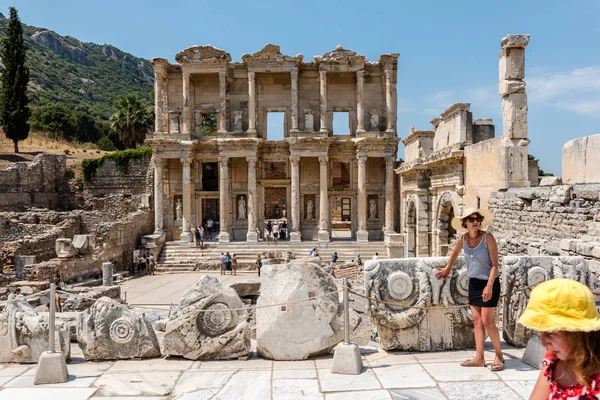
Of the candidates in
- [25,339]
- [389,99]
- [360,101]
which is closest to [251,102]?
[360,101]

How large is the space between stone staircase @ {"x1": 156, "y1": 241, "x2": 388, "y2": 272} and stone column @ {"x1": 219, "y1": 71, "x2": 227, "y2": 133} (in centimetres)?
667

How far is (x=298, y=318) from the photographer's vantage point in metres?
5.43

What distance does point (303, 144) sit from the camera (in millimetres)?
26500

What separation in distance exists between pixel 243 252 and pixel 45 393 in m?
20.2

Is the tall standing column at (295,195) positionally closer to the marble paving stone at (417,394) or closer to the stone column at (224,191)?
the stone column at (224,191)

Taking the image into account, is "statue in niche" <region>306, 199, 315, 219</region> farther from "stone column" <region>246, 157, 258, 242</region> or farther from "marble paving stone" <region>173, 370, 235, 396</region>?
"marble paving stone" <region>173, 370, 235, 396</region>

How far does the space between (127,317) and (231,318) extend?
1272 mm

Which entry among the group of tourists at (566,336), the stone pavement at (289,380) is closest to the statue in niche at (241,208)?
the stone pavement at (289,380)

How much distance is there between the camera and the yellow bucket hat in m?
2.13

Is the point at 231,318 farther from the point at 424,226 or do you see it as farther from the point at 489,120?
the point at 424,226

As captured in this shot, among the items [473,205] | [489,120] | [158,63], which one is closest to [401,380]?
[473,205]

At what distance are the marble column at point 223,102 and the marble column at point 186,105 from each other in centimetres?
179

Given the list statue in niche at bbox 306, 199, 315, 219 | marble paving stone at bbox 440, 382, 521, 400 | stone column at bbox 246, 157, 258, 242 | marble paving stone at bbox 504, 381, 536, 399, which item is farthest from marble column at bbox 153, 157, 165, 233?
marble paving stone at bbox 504, 381, 536, 399

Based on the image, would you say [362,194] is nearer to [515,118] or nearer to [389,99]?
[389,99]
